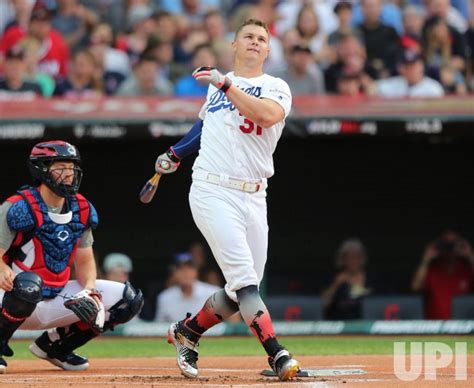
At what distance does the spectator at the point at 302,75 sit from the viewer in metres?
10.8

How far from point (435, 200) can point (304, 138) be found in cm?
152

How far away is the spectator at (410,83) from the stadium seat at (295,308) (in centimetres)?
212

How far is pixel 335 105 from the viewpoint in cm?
1027

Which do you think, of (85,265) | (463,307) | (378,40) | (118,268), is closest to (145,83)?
(118,268)

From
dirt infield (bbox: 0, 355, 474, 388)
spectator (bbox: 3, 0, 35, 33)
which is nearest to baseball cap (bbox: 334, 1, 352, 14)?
spectator (bbox: 3, 0, 35, 33)

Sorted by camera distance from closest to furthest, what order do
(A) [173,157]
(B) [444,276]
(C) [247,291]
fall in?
(C) [247,291], (A) [173,157], (B) [444,276]

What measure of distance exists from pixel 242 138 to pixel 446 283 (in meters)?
6.00

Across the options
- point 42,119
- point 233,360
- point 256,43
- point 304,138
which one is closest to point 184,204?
point 304,138

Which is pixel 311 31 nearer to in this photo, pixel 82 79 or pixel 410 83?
pixel 410 83

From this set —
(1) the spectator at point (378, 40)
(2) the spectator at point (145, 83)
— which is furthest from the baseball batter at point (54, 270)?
(1) the spectator at point (378, 40)

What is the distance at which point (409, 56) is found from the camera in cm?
1089

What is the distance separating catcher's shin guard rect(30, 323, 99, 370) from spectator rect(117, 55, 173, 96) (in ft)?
16.0

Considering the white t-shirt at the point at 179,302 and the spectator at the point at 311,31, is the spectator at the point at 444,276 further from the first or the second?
the spectator at the point at 311,31

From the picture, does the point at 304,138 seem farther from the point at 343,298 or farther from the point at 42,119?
the point at 42,119
